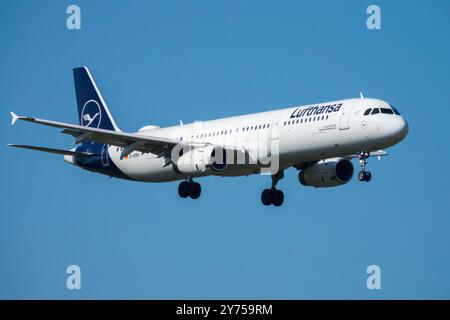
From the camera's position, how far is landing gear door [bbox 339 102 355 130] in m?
67.1

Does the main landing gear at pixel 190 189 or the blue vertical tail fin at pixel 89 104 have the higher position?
the blue vertical tail fin at pixel 89 104

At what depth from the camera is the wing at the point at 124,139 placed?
71.4 meters

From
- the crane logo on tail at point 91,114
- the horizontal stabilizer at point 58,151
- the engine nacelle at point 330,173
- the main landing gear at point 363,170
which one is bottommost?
the main landing gear at point 363,170

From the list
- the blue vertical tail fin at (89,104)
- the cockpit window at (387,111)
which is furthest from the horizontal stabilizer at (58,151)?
the cockpit window at (387,111)

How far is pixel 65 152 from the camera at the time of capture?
7938 centimetres

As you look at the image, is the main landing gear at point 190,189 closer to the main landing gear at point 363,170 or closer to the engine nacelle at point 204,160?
→ the engine nacelle at point 204,160

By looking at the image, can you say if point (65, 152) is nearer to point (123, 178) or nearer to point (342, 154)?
point (123, 178)

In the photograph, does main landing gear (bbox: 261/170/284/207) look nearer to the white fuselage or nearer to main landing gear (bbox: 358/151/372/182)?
the white fuselage

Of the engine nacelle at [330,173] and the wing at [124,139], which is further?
the engine nacelle at [330,173]

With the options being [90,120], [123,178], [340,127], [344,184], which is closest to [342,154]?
[340,127]

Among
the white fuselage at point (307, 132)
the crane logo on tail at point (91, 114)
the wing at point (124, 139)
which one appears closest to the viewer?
the white fuselage at point (307, 132)

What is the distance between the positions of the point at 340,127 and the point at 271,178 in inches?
413

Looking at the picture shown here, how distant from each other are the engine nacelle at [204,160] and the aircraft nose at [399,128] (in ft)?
34.1

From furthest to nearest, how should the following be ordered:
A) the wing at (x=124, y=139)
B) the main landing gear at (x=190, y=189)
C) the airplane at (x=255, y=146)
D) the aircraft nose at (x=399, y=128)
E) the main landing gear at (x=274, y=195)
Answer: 1. the main landing gear at (x=274, y=195)
2. the main landing gear at (x=190, y=189)
3. the wing at (x=124, y=139)
4. the airplane at (x=255, y=146)
5. the aircraft nose at (x=399, y=128)
